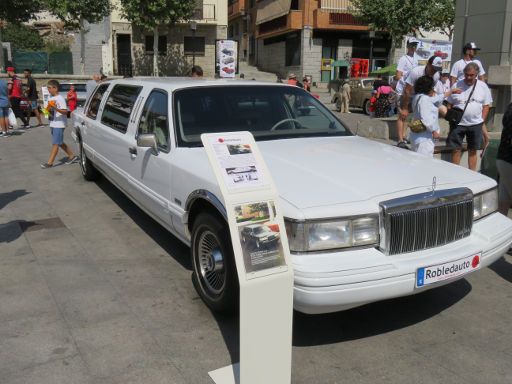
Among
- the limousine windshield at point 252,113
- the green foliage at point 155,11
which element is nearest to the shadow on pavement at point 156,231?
the limousine windshield at point 252,113

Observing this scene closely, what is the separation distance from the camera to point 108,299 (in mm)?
4094

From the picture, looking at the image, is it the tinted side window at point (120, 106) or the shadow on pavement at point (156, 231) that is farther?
the tinted side window at point (120, 106)

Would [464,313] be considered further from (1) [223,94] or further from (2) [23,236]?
(2) [23,236]

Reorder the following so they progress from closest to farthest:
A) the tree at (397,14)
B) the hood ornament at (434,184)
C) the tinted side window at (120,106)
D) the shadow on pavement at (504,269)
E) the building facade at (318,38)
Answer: the hood ornament at (434,184), the shadow on pavement at (504,269), the tinted side window at (120,106), the tree at (397,14), the building facade at (318,38)

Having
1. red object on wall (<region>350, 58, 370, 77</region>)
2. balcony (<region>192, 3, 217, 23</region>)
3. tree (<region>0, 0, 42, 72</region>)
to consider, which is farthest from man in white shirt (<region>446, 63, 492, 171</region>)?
balcony (<region>192, 3, 217, 23</region>)

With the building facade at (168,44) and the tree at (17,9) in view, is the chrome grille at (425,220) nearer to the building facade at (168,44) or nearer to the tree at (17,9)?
the tree at (17,9)

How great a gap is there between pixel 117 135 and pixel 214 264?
2856 millimetres

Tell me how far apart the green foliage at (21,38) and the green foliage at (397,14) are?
1148 inches

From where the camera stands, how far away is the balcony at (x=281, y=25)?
35562 millimetres

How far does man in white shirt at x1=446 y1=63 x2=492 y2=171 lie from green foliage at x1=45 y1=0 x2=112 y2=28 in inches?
963

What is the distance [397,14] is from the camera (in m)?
30.9

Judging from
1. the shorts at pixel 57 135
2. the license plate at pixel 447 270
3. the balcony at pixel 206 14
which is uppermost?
the balcony at pixel 206 14

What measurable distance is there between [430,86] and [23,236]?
511 centimetres

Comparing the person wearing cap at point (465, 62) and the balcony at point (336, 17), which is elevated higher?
the balcony at point (336, 17)
